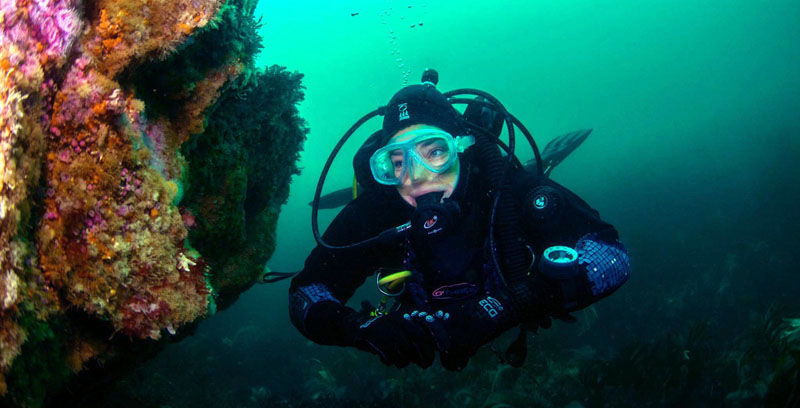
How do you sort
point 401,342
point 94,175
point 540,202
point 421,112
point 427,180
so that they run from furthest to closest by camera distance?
point 421,112 < point 427,180 < point 540,202 < point 401,342 < point 94,175

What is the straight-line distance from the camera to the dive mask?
338cm

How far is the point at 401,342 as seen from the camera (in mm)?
2285

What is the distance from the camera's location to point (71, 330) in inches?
66.3

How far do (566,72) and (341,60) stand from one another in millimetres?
57103

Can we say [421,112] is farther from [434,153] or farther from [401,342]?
[401,342]

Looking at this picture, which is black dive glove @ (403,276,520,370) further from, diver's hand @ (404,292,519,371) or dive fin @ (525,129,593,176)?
dive fin @ (525,129,593,176)

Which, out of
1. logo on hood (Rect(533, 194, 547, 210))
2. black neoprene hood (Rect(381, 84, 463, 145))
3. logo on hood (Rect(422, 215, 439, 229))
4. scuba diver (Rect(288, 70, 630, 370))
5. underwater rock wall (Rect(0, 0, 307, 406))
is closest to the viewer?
underwater rock wall (Rect(0, 0, 307, 406))

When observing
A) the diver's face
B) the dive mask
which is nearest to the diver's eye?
the dive mask

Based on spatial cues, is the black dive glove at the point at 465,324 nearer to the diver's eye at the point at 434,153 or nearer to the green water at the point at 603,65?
the diver's eye at the point at 434,153

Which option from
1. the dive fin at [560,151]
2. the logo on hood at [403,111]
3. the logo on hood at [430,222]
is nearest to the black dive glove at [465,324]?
the logo on hood at [430,222]

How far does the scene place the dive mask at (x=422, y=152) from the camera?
3.38 metres

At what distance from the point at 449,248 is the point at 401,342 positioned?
1081mm

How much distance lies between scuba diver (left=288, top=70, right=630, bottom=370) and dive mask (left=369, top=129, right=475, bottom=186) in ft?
0.03

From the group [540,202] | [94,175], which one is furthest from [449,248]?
[94,175]
